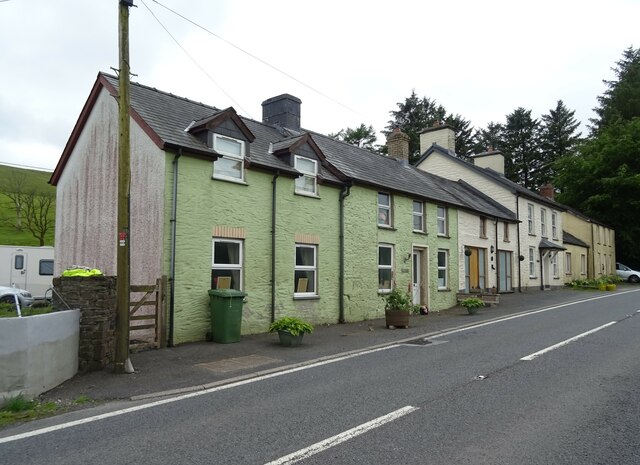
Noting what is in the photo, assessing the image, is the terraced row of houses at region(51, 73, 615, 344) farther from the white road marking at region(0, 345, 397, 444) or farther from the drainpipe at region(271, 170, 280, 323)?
the white road marking at region(0, 345, 397, 444)

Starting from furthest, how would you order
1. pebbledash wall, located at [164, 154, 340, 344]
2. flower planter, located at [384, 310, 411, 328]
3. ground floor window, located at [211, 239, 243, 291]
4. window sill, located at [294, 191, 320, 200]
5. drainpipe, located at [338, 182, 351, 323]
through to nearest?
drainpipe, located at [338, 182, 351, 323] → window sill, located at [294, 191, 320, 200] → flower planter, located at [384, 310, 411, 328] → ground floor window, located at [211, 239, 243, 291] → pebbledash wall, located at [164, 154, 340, 344]

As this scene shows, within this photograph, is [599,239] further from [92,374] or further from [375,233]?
[92,374]

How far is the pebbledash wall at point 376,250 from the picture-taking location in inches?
655

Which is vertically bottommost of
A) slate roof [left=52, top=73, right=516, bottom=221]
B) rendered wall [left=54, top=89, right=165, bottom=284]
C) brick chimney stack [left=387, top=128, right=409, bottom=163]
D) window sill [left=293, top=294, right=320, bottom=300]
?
window sill [left=293, top=294, right=320, bottom=300]

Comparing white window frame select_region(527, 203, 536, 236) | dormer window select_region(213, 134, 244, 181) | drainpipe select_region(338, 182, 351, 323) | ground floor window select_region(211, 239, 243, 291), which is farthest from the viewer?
white window frame select_region(527, 203, 536, 236)

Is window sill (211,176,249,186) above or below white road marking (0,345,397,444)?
above

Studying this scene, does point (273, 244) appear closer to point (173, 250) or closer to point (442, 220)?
point (173, 250)

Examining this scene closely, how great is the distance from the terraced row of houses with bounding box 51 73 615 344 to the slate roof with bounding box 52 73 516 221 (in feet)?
0.23

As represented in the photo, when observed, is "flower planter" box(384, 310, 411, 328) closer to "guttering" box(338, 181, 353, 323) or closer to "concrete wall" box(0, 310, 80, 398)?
"guttering" box(338, 181, 353, 323)

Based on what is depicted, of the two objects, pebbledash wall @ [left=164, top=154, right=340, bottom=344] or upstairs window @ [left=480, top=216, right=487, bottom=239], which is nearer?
pebbledash wall @ [left=164, top=154, right=340, bottom=344]

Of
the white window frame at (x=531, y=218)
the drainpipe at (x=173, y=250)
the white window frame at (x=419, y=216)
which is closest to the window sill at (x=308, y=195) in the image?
the drainpipe at (x=173, y=250)

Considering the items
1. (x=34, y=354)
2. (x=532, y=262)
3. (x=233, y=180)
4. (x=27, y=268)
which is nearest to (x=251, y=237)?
(x=233, y=180)

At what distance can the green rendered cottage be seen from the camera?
11.8 metres

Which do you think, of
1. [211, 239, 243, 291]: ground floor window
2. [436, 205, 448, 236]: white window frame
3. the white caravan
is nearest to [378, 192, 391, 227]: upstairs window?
[436, 205, 448, 236]: white window frame
